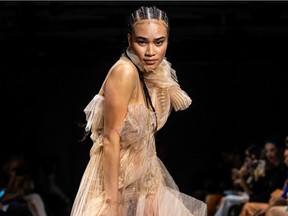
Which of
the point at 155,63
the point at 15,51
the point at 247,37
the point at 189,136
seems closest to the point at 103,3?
the point at 247,37

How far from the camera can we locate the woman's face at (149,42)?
363cm

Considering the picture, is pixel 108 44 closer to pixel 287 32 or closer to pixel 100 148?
pixel 287 32

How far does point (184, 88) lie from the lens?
430 inches

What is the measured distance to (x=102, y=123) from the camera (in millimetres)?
3646

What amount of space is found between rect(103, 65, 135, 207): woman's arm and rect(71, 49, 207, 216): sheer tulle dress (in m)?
0.03

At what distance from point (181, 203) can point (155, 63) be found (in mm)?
501

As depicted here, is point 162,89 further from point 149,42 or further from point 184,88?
point 184,88

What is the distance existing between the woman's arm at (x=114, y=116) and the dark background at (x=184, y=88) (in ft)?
20.6

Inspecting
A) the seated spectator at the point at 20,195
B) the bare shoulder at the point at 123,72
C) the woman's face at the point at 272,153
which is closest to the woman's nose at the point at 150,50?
the bare shoulder at the point at 123,72

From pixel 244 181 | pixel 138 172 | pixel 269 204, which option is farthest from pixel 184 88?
pixel 138 172

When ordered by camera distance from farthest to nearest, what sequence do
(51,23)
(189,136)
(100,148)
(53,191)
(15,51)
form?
(189,136), (15,51), (53,191), (51,23), (100,148)

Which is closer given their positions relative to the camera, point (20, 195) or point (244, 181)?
point (20, 195)

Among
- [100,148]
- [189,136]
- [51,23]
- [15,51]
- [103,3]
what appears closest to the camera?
[100,148]

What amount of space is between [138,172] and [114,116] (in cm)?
22
